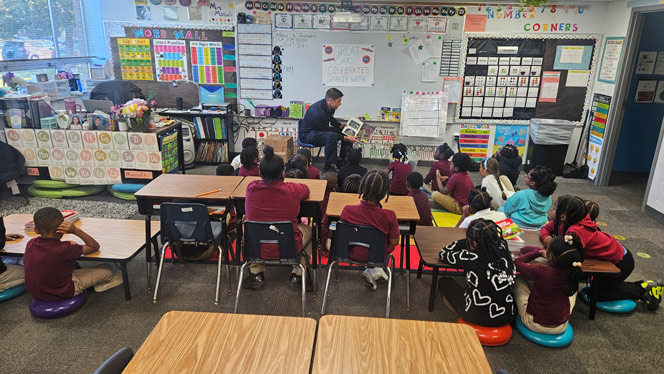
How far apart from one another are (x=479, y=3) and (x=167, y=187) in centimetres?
538

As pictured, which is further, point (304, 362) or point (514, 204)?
point (514, 204)

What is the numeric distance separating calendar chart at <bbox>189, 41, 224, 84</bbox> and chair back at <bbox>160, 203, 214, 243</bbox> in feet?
14.5

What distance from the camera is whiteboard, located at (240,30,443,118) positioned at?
22.0 ft

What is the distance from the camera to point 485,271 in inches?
104

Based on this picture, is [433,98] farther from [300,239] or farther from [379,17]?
[300,239]

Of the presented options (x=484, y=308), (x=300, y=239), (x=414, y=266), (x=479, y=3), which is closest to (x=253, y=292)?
(x=300, y=239)

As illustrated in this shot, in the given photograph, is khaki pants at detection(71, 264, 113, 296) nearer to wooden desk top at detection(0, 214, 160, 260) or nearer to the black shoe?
wooden desk top at detection(0, 214, 160, 260)

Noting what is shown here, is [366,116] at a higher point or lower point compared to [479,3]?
lower

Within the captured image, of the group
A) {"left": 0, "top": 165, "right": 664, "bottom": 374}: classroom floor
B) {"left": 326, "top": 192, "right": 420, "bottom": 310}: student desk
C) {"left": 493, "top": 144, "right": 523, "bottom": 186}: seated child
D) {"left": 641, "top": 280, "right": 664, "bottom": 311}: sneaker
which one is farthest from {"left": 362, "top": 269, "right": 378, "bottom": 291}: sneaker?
{"left": 493, "top": 144, "right": 523, "bottom": 186}: seated child

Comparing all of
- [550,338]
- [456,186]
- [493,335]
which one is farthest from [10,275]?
[456,186]

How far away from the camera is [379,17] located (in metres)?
6.58

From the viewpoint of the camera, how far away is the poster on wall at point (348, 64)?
6742mm

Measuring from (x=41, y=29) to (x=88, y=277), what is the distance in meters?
5.39

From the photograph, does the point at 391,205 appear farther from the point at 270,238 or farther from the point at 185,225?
the point at 185,225
